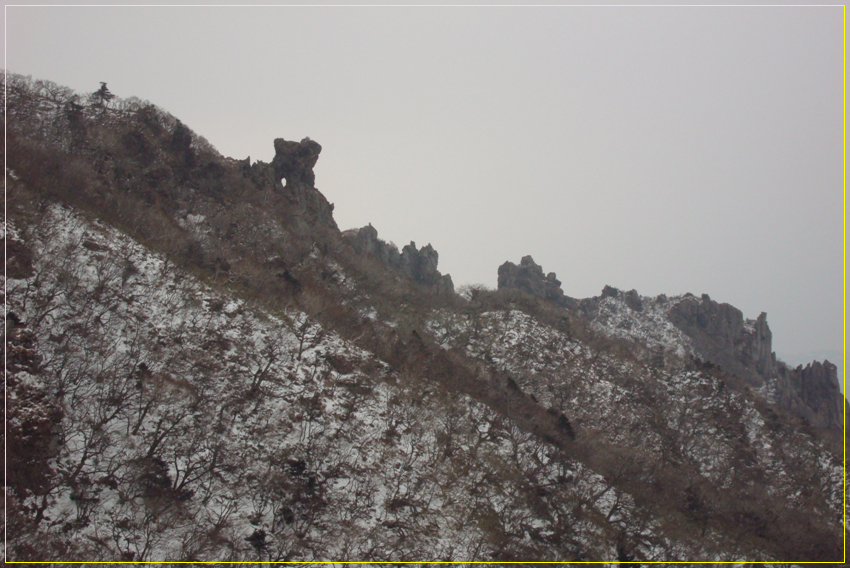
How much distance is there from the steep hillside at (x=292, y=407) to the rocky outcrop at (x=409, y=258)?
40.7 ft

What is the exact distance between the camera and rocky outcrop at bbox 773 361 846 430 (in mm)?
78613

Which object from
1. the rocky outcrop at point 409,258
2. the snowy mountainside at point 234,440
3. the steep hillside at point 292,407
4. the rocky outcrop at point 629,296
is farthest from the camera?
the rocky outcrop at point 629,296

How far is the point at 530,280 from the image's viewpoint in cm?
9306

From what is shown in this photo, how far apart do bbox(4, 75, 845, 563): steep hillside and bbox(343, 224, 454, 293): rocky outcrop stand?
40.7 ft

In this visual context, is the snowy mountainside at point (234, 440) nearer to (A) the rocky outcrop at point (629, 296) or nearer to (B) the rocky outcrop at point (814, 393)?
(B) the rocky outcrop at point (814, 393)

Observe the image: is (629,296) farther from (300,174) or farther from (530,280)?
(300,174)

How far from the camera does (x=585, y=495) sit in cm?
3209

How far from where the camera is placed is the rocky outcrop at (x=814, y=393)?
78.6 meters

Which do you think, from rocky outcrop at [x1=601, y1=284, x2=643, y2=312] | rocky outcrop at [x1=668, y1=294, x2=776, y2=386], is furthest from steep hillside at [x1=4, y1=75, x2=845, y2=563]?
rocky outcrop at [x1=601, y1=284, x2=643, y2=312]

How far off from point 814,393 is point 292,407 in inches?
3745

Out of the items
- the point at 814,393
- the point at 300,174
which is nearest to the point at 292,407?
the point at 300,174

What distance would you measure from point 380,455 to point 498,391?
16.7 m

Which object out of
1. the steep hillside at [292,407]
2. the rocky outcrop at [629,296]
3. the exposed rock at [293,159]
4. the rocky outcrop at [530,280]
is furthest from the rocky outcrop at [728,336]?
the exposed rock at [293,159]

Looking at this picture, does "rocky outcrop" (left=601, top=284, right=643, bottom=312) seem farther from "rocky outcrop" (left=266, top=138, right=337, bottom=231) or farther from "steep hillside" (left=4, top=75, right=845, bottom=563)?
"rocky outcrop" (left=266, top=138, right=337, bottom=231)
